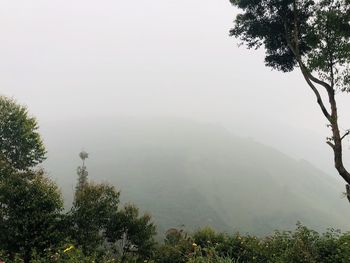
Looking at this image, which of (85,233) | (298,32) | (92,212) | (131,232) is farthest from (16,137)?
(298,32)

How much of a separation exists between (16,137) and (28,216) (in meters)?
13.1

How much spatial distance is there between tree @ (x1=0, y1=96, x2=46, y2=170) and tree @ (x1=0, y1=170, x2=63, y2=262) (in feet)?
28.9

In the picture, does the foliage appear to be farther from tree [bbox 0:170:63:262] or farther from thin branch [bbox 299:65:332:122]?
tree [bbox 0:170:63:262]

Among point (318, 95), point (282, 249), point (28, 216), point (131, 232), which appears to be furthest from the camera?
point (131, 232)

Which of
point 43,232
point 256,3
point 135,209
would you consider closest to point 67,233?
point 43,232

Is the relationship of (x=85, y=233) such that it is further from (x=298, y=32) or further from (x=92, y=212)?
(x=298, y=32)

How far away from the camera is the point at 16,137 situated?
35.9 meters

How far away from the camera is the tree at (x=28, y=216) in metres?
24.6

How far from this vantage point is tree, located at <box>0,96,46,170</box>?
3547 cm

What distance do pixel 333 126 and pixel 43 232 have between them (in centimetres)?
2029

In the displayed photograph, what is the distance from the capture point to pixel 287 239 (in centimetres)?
1627

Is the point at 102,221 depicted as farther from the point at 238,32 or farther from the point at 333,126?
the point at 333,126

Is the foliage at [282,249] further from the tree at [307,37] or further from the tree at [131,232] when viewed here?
the tree at [131,232]

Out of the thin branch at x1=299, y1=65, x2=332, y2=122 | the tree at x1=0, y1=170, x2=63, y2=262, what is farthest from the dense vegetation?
Answer: the thin branch at x1=299, y1=65, x2=332, y2=122
